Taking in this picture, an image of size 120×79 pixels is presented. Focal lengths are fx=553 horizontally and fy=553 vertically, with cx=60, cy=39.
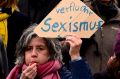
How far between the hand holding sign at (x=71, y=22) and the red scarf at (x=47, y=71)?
1.23 ft

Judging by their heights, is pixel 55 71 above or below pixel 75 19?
below

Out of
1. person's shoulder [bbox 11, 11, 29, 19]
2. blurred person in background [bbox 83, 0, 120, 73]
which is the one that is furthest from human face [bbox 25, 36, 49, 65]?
person's shoulder [bbox 11, 11, 29, 19]

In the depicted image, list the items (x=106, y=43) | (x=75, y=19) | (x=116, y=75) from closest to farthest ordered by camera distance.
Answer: (x=116, y=75)
(x=75, y=19)
(x=106, y=43)

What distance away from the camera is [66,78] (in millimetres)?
4168

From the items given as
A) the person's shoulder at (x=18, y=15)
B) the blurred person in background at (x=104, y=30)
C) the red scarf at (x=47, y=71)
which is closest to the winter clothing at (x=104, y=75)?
the red scarf at (x=47, y=71)

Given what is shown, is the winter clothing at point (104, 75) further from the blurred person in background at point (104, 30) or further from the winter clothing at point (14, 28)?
the winter clothing at point (14, 28)

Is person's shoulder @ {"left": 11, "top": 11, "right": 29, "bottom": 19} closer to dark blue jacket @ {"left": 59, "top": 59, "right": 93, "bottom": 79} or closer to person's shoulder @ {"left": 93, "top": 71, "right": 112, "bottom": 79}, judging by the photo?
person's shoulder @ {"left": 93, "top": 71, "right": 112, "bottom": 79}

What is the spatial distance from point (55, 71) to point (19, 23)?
1235mm

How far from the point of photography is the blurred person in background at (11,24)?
527 centimetres

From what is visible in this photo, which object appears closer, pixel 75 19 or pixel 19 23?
pixel 75 19

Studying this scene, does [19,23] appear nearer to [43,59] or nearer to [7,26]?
[7,26]

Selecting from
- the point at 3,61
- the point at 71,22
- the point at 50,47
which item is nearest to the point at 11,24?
the point at 3,61

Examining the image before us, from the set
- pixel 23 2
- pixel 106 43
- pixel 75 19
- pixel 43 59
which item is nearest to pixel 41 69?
pixel 43 59

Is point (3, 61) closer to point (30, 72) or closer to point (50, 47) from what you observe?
point (50, 47)
